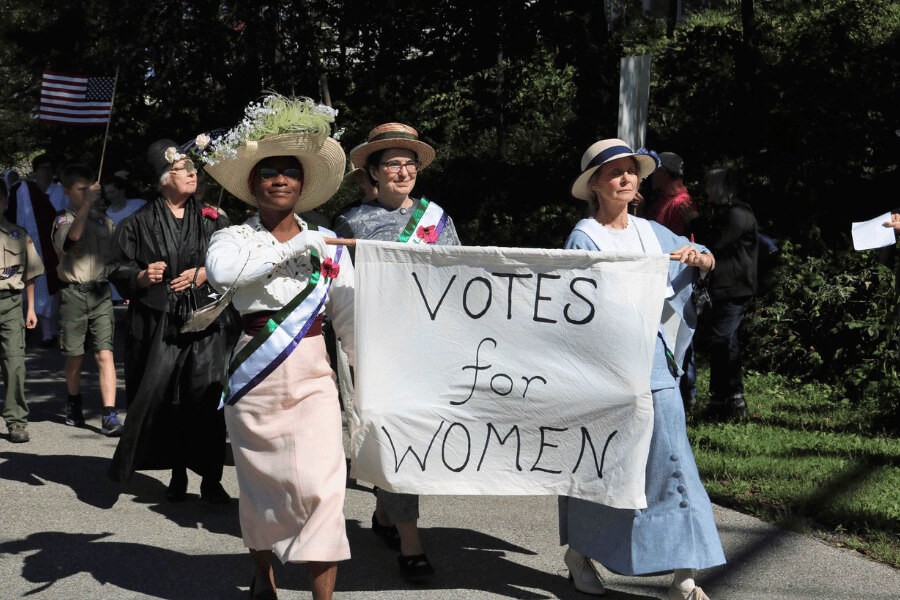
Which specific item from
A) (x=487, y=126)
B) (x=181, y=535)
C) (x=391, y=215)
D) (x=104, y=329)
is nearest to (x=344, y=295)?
(x=391, y=215)

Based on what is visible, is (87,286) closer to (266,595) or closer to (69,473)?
(69,473)

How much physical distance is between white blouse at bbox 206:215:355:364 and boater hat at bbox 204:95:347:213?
23 centimetres

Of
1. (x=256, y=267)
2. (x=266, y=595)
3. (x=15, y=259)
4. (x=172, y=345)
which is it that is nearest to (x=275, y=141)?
(x=256, y=267)

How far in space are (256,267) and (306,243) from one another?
0.24 metres

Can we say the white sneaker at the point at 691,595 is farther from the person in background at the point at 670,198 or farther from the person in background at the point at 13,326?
the person in background at the point at 13,326

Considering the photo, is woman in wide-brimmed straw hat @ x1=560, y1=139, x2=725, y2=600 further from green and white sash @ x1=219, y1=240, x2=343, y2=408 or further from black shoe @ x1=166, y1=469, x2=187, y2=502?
black shoe @ x1=166, y1=469, x2=187, y2=502

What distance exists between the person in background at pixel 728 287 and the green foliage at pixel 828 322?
113 cm

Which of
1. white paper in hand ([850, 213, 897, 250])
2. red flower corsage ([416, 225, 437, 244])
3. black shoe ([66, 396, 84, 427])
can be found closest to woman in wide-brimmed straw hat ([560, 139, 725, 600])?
red flower corsage ([416, 225, 437, 244])

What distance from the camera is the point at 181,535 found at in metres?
5.77

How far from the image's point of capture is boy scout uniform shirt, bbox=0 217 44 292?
26.1 ft

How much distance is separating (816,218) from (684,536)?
7725 millimetres

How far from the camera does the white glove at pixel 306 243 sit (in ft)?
14.6

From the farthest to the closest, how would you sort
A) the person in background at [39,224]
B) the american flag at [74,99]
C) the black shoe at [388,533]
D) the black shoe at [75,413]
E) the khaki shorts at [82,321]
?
the american flag at [74,99], the person in background at [39,224], the black shoe at [75,413], the khaki shorts at [82,321], the black shoe at [388,533]

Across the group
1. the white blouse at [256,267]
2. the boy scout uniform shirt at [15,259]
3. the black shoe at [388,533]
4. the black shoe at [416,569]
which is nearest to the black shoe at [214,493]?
the black shoe at [388,533]
